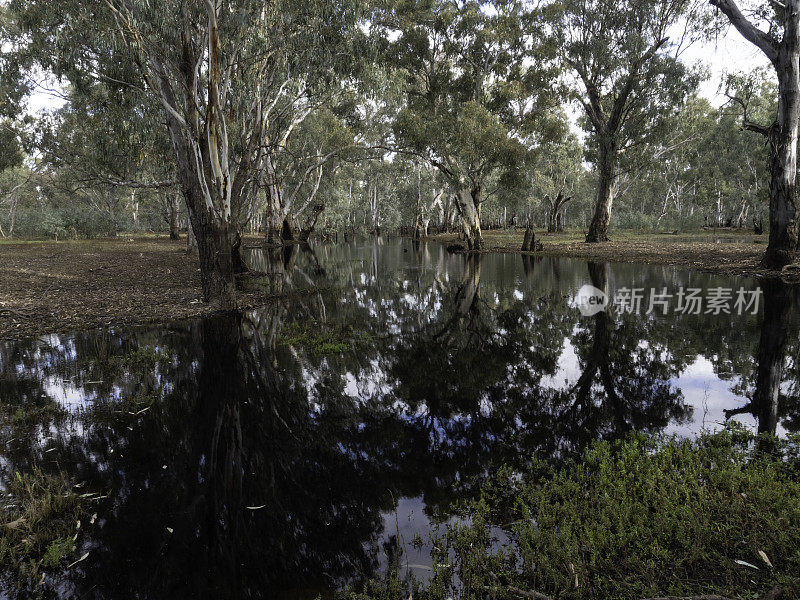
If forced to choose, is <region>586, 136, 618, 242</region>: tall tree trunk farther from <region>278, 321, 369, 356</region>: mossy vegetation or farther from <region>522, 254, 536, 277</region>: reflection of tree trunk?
<region>278, 321, 369, 356</region>: mossy vegetation

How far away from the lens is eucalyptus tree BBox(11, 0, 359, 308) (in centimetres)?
1085

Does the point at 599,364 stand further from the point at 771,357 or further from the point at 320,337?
the point at 320,337

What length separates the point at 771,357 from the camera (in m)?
7.67

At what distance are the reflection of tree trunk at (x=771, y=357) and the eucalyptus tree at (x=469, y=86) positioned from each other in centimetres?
1733

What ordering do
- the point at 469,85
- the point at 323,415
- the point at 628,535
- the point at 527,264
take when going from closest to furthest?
1. the point at 628,535
2. the point at 323,415
3. the point at 527,264
4. the point at 469,85

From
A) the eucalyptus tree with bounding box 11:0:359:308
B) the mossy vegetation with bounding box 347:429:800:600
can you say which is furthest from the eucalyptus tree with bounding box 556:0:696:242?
the mossy vegetation with bounding box 347:429:800:600

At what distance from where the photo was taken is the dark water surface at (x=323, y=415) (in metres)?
3.54

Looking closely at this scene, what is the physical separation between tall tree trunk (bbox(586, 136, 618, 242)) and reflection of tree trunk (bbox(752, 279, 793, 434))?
19400mm

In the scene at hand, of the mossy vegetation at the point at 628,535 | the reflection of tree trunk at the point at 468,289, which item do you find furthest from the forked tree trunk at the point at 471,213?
the mossy vegetation at the point at 628,535

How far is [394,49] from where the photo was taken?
28203mm

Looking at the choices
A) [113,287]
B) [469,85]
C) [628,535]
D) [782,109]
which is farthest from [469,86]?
[628,535]

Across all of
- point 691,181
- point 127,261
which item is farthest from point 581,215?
point 127,261

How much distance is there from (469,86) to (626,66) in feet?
31.6

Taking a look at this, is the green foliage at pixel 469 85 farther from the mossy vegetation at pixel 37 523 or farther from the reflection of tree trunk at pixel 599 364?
the mossy vegetation at pixel 37 523
